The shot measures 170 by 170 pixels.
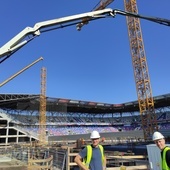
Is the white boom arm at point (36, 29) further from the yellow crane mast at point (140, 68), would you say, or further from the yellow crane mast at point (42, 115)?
the yellow crane mast at point (42, 115)

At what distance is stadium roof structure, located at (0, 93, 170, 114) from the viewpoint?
69287 mm

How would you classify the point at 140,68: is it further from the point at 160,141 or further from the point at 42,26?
the point at 160,141

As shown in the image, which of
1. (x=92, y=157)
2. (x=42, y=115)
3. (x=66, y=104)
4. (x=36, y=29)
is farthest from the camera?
(x=66, y=104)

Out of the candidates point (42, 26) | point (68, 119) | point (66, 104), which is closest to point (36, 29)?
point (42, 26)

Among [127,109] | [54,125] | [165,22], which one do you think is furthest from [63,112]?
[165,22]

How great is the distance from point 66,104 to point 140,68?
113 ft

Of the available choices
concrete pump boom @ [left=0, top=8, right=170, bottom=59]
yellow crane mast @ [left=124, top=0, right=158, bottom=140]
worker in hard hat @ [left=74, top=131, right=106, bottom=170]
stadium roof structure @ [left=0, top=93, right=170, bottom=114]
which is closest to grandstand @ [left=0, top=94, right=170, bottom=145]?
stadium roof structure @ [left=0, top=93, right=170, bottom=114]

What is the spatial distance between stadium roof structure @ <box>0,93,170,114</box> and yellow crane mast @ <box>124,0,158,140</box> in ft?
61.1

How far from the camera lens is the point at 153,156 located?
1143 cm

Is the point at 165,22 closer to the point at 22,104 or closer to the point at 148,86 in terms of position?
the point at 148,86

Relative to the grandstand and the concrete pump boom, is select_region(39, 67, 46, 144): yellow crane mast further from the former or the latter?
the concrete pump boom

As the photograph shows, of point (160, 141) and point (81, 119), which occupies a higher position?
point (81, 119)

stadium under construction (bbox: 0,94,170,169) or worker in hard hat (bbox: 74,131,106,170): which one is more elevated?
stadium under construction (bbox: 0,94,170,169)

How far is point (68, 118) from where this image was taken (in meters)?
85.2
